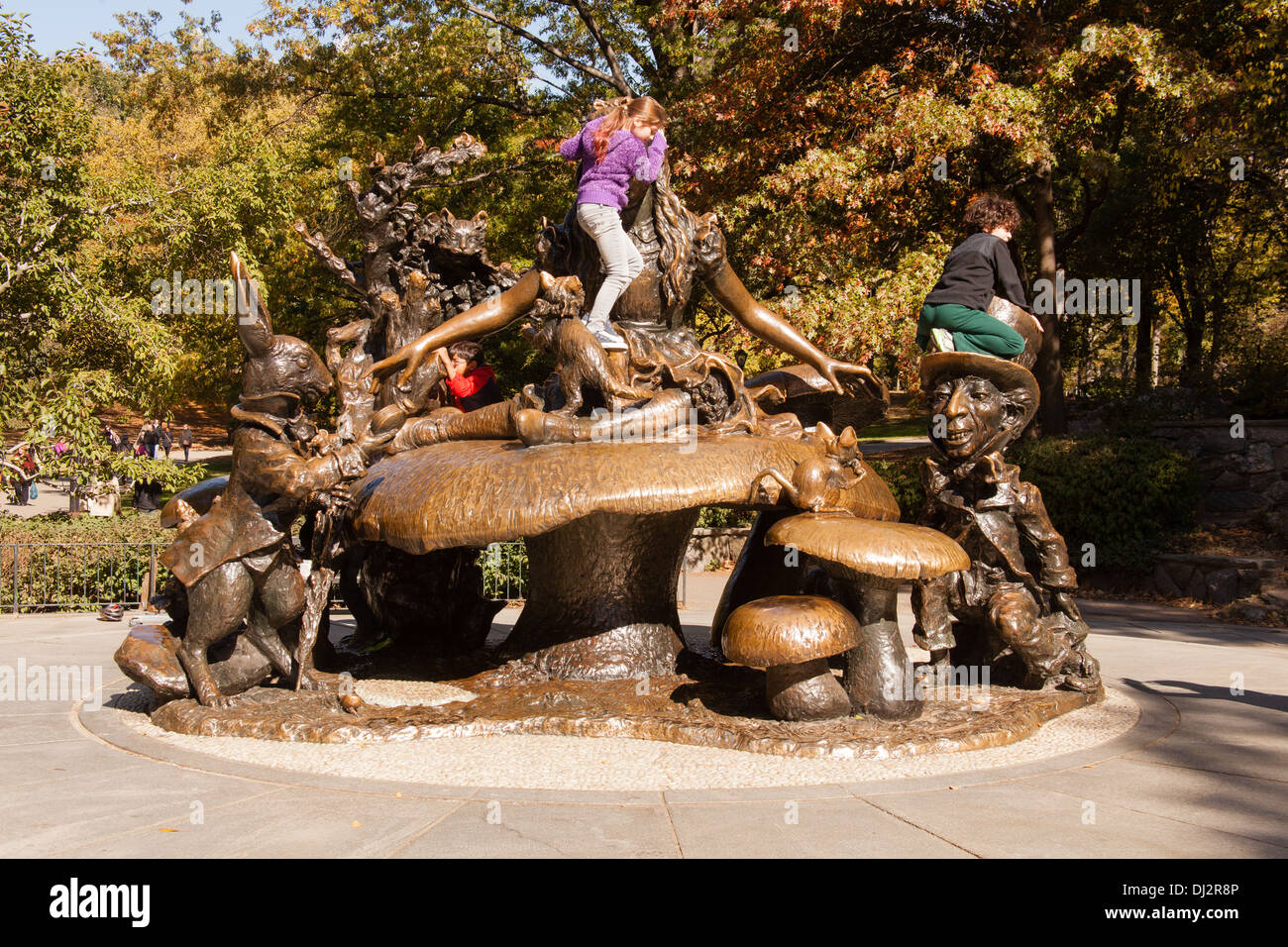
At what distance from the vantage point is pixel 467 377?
8.23m

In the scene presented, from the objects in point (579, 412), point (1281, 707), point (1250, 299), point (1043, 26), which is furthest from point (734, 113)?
point (1250, 299)

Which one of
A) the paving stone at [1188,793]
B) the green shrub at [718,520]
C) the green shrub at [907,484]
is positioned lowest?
the paving stone at [1188,793]

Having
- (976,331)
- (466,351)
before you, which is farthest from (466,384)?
(976,331)

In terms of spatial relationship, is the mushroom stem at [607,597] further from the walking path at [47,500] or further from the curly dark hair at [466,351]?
the walking path at [47,500]

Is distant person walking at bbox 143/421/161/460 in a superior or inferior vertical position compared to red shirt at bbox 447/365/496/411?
inferior

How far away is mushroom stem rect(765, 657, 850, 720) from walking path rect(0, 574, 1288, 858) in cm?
69

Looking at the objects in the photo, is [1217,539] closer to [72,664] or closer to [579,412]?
[579,412]

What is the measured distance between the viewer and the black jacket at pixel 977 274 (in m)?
6.57

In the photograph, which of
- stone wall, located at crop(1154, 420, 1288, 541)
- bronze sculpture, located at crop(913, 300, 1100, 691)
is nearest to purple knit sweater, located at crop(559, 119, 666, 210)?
bronze sculpture, located at crop(913, 300, 1100, 691)

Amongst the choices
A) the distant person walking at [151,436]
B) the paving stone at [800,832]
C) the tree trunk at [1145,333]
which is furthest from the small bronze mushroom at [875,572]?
the distant person walking at [151,436]

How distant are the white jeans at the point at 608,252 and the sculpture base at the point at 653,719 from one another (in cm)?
236

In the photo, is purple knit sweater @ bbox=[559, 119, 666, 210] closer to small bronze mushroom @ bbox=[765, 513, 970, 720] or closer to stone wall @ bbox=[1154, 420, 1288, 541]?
small bronze mushroom @ bbox=[765, 513, 970, 720]

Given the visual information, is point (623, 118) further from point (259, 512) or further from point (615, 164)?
point (259, 512)

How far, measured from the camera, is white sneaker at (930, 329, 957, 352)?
6602 mm
